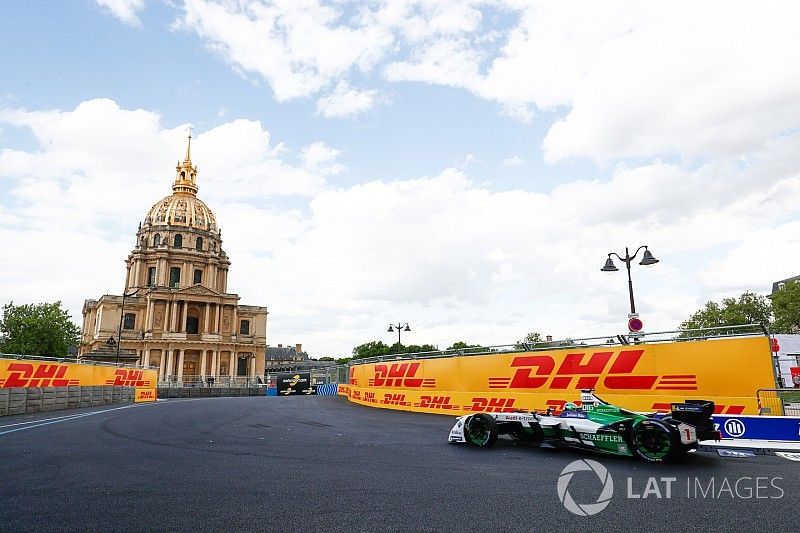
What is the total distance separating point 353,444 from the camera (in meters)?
11.1

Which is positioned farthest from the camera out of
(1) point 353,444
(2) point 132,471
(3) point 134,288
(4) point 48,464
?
(3) point 134,288

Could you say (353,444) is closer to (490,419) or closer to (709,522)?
(490,419)

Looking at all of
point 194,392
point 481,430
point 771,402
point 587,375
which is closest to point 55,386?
point 481,430

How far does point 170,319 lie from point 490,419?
89.1 meters

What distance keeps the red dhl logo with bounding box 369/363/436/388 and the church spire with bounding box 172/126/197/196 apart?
9656cm

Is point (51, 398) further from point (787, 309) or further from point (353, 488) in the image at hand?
point (787, 309)

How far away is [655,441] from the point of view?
8562mm

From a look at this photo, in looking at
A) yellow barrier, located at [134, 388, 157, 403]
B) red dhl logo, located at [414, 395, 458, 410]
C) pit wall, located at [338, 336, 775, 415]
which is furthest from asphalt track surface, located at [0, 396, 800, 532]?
yellow barrier, located at [134, 388, 157, 403]

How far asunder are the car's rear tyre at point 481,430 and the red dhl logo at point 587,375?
20.1ft

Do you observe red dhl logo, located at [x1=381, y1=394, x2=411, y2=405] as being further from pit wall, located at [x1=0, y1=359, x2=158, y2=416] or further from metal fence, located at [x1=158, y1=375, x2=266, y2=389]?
metal fence, located at [x1=158, y1=375, x2=266, y2=389]

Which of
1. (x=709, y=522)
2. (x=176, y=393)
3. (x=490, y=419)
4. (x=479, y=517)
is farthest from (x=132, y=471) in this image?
(x=176, y=393)

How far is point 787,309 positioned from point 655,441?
60.1 meters

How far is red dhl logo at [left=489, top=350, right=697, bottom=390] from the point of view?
46.7 ft

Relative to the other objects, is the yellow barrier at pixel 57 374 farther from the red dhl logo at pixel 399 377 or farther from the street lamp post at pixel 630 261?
the street lamp post at pixel 630 261
